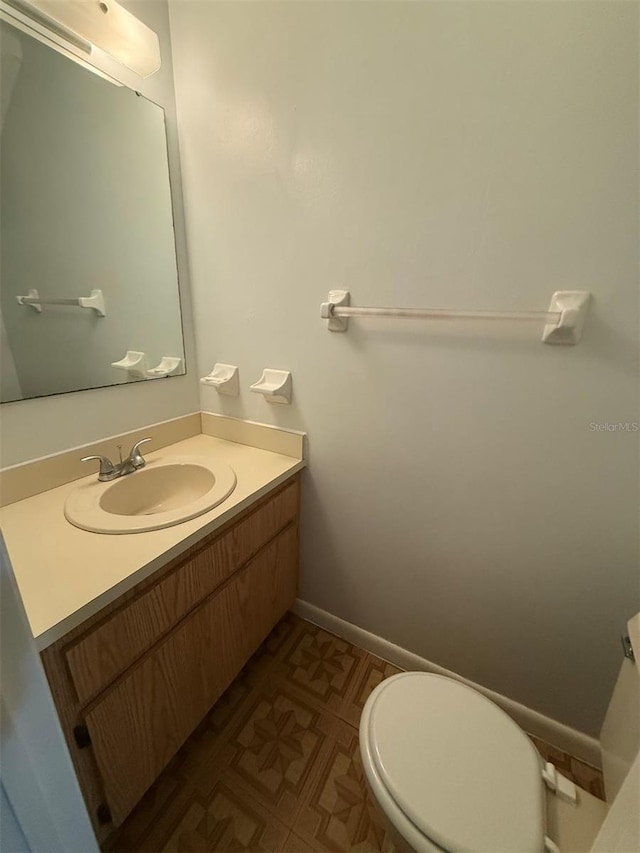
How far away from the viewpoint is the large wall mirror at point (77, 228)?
3.04 feet

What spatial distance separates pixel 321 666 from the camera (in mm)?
1397

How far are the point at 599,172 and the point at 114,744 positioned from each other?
66.6 inches

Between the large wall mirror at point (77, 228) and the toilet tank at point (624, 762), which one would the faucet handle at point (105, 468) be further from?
the toilet tank at point (624, 762)

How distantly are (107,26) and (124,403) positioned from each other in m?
1.05

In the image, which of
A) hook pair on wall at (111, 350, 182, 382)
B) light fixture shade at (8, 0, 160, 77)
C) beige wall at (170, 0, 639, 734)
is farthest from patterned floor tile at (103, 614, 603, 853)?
light fixture shade at (8, 0, 160, 77)

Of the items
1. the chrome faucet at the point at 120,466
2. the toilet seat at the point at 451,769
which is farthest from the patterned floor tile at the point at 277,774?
the chrome faucet at the point at 120,466

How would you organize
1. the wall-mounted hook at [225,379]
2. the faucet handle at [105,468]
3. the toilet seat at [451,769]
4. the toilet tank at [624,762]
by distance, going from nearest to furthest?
the toilet tank at [624,762] → the toilet seat at [451,769] → the faucet handle at [105,468] → the wall-mounted hook at [225,379]

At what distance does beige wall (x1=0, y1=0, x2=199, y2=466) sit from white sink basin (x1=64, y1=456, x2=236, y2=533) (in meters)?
0.18

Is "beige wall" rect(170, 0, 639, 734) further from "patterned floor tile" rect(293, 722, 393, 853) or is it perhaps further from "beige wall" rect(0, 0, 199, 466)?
"patterned floor tile" rect(293, 722, 393, 853)

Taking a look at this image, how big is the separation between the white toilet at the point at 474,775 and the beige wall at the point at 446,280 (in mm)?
301

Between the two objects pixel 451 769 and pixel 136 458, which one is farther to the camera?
pixel 136 458

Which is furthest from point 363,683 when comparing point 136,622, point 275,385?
point 275,385

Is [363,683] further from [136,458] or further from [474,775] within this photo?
[136,458]

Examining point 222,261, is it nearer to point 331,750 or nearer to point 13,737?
point 13,737
